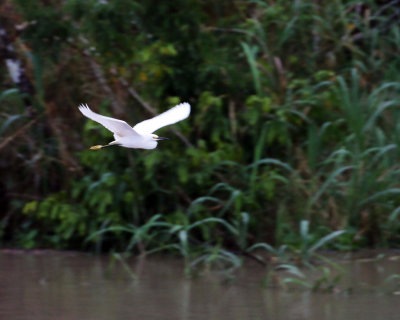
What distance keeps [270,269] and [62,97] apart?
254 cm

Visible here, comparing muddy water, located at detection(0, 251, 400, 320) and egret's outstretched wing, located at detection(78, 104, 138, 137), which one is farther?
muddy water, located at detection(0, 251, 400, 320)

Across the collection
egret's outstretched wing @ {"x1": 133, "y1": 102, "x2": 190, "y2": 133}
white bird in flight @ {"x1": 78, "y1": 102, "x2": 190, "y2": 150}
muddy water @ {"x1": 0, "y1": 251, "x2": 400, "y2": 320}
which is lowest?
muddy water @ {"x1": 0, "y1": 251, "x2": 400, "y2": 320}

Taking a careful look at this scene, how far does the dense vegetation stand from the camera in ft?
19.3

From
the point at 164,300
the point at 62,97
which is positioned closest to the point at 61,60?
the point at 62,97

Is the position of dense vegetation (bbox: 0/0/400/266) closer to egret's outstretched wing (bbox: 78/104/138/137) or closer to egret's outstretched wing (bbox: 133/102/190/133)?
egret's outstretched wing (bbox: 133/102/190/133)

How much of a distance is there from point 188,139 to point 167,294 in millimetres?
1758

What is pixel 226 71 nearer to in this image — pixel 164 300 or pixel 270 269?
pixel 270 269

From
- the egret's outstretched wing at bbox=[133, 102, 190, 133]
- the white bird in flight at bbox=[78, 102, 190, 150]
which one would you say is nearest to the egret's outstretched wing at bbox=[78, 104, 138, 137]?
the white bird in flight at bbox=[78, 102, 190, 150]

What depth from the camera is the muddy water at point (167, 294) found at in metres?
4.60

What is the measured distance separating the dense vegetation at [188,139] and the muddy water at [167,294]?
0.91 feet

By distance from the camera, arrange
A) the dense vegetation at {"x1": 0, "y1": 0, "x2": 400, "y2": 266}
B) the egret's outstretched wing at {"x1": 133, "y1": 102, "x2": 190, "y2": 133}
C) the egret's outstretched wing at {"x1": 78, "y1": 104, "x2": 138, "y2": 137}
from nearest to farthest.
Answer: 1. the egret's outstretched wing at {"x1": 78, "y1": 104, "x2": 138, "y2": 137}
2. the egret's outstretched wing at {"x1": 133, "y1": 102, "x2": 190, "y2": 133}
3. the dense vegetation at {"x1": 0, "y1": 0, "x2": 400, "y2": 266}

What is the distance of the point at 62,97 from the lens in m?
6.55

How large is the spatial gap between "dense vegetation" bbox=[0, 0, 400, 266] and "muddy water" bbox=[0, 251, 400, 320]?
28 cm

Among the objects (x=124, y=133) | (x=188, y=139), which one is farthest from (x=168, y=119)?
(x=188, y=139)
